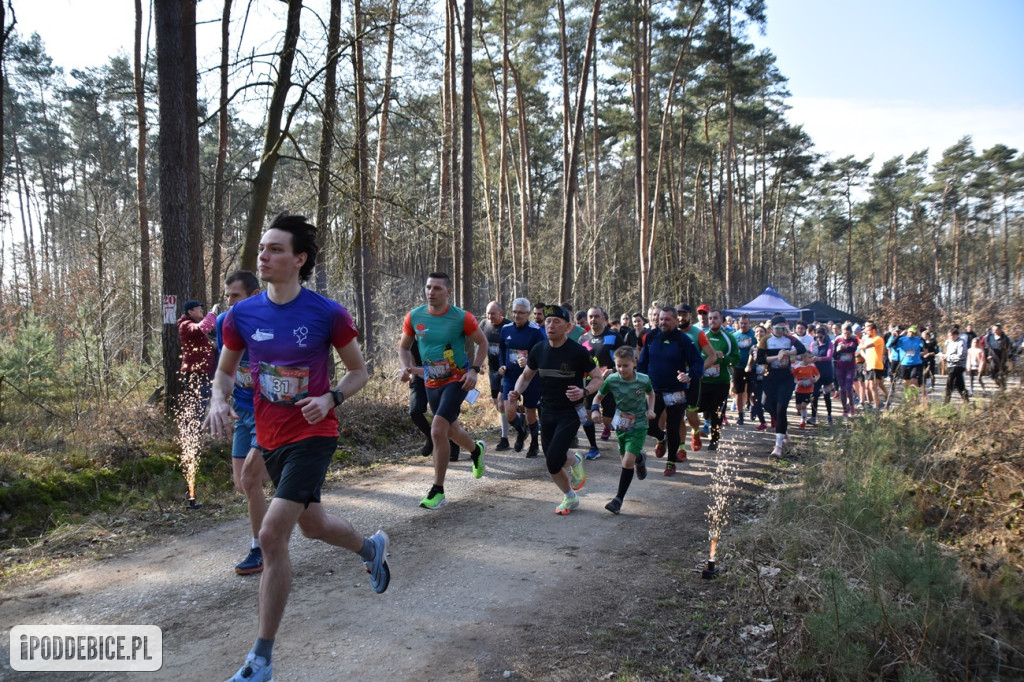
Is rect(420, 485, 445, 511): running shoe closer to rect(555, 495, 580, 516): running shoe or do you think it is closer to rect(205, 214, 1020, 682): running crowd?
rect(205, 214, 1020, 682): running crowd

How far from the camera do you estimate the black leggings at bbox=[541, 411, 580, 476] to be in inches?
274

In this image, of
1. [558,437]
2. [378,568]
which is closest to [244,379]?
[378,568]

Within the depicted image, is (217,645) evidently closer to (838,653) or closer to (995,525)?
(838,653)

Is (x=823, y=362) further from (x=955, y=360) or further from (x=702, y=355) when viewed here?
(x=702, y=355)

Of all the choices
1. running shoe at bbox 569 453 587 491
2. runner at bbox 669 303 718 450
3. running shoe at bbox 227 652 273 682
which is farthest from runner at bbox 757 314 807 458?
running shoe at bbox 227 652 273 682

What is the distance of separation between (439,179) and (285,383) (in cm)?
2244

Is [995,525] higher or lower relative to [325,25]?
lower

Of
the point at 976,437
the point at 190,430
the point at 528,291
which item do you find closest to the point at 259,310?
the point at 190,430

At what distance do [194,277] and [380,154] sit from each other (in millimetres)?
9711

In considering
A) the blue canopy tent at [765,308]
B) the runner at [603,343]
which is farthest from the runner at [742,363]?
the blue canopy tent at [765,308]

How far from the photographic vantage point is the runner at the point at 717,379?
1096cm

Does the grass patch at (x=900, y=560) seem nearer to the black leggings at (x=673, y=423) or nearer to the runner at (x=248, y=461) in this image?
the black leggings at (x=673, y=423)

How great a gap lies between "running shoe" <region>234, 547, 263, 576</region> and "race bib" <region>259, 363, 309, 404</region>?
78.7 inches

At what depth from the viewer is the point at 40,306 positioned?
50.6 ft
